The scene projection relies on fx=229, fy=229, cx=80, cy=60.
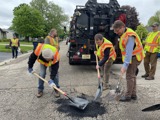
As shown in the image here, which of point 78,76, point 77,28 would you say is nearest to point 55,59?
point 78,76

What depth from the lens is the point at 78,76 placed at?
790cm

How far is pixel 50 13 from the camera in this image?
2724 inches

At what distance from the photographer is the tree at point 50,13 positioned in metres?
→ 68.7

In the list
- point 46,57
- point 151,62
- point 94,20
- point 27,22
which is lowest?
point 151,62

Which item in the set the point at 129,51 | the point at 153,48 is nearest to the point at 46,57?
the point at 129,51

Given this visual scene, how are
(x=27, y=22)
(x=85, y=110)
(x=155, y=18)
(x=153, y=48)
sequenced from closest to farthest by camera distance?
(x=85, y=110) → (x=153, y=48) → (x=27, y=22) → (x=155, y=18)

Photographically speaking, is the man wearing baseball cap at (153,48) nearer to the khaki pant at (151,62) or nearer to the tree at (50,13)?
the khaki pant at (151,62)

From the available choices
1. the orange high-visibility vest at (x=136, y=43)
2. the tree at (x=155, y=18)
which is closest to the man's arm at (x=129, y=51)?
the orange high-visibility vest at (x=136, y=43)

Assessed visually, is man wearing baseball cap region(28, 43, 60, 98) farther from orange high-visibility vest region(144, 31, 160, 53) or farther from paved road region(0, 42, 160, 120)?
orange high-visibility vest region(144, 31, 160, 53)

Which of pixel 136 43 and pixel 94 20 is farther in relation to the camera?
pixel 94 20

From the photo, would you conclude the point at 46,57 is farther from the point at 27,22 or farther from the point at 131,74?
the point at 27,22

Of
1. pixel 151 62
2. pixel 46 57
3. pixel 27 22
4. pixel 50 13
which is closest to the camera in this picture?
pixel 46 57

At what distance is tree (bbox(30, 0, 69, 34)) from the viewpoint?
68688 mm

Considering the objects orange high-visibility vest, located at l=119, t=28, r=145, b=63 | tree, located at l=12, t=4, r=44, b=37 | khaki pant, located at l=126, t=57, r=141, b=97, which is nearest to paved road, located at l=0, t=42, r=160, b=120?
khaki pant, located at l=126, t=57, r=141, b=97
